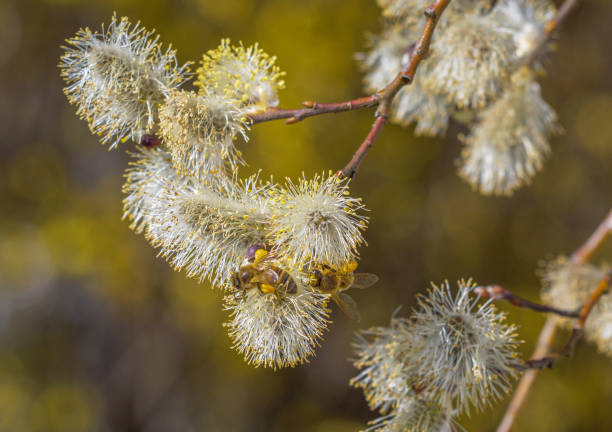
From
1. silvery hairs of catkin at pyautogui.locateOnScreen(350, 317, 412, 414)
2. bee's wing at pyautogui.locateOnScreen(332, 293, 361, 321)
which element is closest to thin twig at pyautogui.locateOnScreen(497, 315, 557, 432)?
silvery hairs of catkin at pyautogui.locateOnScreen(350, 317, 412, 414)

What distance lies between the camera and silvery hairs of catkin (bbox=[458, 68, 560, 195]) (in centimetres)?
126

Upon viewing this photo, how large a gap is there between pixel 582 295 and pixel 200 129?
107 cm

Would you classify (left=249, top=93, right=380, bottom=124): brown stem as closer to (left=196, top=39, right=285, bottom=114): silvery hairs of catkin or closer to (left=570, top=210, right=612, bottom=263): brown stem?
(left=196, top=39, right=285, bottom=114): silvery hairs of catkin

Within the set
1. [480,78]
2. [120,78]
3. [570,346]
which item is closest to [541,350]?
[570,346]

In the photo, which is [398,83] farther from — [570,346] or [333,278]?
[570,346]

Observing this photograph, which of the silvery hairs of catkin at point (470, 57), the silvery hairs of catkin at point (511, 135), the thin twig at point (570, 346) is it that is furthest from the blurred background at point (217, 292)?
the thin twig at point (570, 346)

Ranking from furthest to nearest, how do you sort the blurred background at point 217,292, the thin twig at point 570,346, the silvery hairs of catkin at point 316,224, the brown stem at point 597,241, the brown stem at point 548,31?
1. the blurred background at point 217,292
2. the brown stem at point 597,241
3. the brown stem at point 548,31
4. the thin twig at point 570,346
5. the silvery hairs of catkin at point 316,224

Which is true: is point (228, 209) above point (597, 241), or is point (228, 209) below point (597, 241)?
below

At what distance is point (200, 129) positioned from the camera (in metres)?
0.75

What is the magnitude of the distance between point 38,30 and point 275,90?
2.89 meters

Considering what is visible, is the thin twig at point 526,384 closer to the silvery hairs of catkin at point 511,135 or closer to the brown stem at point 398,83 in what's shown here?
the silvery hairs of catkin at point 511,135

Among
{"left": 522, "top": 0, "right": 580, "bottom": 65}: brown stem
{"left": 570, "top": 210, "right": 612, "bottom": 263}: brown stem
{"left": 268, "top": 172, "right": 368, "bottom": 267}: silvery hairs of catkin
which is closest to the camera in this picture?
{"left": 268, "top": 172, "right": 368, "bottom": 267}: silvery hairs of catkin

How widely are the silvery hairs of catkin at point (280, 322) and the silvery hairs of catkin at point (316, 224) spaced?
1.8 inches

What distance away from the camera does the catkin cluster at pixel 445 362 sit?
2.69ft
